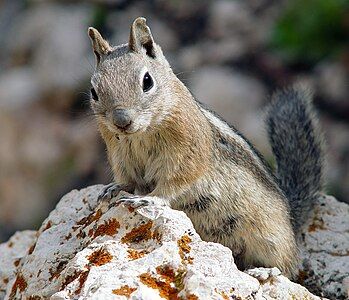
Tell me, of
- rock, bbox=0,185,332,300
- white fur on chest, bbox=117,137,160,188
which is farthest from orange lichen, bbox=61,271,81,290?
white fur on chest, bbox=117,137,160,188

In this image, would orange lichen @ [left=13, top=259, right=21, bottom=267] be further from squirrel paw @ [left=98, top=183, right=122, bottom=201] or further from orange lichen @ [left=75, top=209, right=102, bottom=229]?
squirrel paw @ [left=98, top=183, right=122, bottom=201]

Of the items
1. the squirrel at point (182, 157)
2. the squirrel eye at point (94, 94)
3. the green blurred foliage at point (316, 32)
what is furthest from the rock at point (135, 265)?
the green blurred foliage at point (316, 32)

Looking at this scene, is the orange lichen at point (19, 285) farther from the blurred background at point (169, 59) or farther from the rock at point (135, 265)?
the blurred background at point (169, 59)

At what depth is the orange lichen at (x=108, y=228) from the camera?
13.1 feet

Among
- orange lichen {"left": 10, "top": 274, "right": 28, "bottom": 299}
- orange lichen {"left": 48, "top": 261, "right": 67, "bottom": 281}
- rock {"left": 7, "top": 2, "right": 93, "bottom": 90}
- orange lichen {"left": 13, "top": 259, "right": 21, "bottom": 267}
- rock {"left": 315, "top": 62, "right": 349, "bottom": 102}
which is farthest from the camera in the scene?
rock {"left": 7, "top": 2, "right": 93, "bottom": 90}

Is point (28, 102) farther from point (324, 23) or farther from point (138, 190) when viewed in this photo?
point (138, 190)

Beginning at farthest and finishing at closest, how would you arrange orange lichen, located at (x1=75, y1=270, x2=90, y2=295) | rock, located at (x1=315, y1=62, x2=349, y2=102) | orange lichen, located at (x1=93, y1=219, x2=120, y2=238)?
rock, located at (x1=315, y1=62, x2=349, y2=102)
orange lichen, located at (x1=93, y1=219, x2=120, y2=238)
orange lichen, located at (x1=75, y1=270, x2=90, y2=295)

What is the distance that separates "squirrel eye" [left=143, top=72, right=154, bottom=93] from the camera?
4.21 m

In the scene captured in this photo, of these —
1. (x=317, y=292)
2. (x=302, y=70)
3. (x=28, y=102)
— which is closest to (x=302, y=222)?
(x=317, y=292)

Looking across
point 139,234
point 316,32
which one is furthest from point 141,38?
point 316,32

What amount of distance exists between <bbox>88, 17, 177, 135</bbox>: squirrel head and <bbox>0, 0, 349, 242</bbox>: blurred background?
164 inches

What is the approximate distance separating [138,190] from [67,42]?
20.7 ft

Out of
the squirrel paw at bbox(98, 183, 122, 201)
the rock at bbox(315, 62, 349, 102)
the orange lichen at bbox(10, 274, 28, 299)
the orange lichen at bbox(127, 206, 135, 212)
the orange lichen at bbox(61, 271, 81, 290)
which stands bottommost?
the orange lichen at bbox(61, 271, 81, 290)

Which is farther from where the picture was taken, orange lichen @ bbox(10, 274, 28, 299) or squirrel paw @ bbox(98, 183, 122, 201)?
squirrel paw @ bbox(98, 183, 122, 201)
